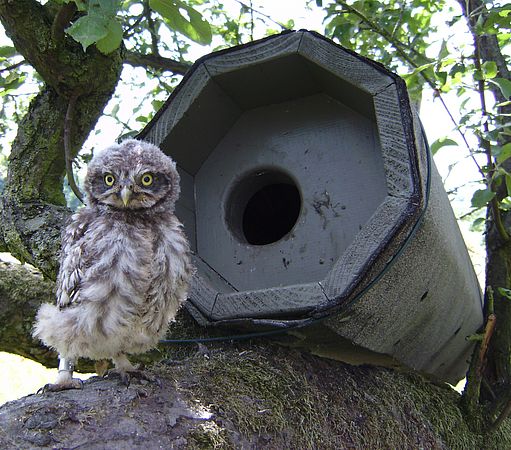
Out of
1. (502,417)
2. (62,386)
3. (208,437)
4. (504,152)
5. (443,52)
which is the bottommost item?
(62,386)

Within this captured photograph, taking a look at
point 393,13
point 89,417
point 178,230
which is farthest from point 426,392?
point 393,13

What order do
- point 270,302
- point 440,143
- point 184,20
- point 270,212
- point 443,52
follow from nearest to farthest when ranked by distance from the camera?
point 184,20
point 270,302
point 440,143
point 443,52
point 270,212

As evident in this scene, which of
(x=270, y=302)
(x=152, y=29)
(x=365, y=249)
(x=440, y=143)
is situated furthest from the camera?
(x=152, y=29)

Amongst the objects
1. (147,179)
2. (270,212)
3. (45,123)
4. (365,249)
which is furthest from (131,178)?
(270,212)

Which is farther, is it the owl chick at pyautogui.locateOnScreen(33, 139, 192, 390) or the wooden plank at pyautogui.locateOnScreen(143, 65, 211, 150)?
the wooden plank at pyautogui.locateOnScreen(143, 65, 211, 150)

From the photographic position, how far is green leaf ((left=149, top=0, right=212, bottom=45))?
1416mm

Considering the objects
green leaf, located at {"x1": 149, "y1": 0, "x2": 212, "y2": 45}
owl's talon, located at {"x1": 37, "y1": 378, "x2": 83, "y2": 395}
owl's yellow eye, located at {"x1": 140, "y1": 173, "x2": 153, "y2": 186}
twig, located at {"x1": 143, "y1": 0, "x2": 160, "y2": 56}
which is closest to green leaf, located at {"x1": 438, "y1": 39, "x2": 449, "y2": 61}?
green leaf, located at {"x1": 149, "y1": 0, "x2": 212, "y2": 45}

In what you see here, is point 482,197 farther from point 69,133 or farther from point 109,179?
point 69,133

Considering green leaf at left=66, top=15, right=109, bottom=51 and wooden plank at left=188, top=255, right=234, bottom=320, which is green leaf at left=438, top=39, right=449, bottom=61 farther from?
green leaf at left=66, top=15, right=109, bottom=51

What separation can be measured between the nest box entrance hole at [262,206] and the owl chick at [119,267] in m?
0.46

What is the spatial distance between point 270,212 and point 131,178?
1.09 metres

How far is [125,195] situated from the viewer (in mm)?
1773

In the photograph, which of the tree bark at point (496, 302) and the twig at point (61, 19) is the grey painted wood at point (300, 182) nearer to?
the tree bark at point (496, 302)

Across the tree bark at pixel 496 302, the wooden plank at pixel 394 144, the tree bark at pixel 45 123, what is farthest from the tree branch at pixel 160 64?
the wooden plank at pixel 394 144
